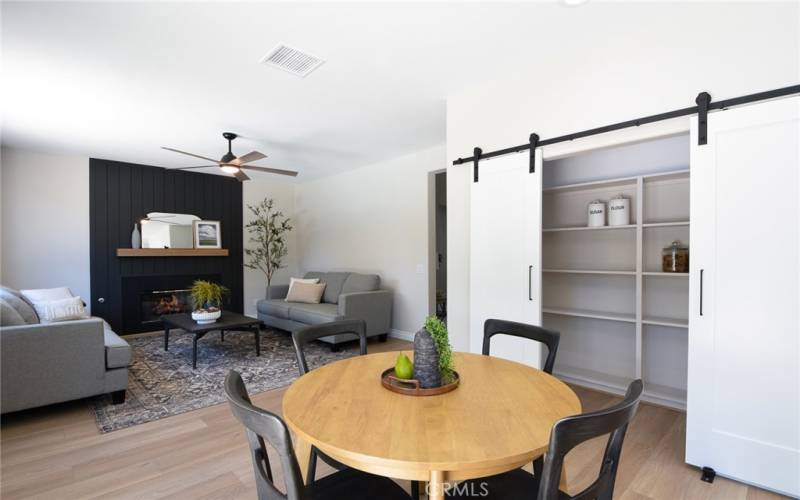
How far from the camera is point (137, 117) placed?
384cm

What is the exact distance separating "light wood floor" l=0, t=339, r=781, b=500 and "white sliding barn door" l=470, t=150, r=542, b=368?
32.3 inches

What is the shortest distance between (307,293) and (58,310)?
106 inches

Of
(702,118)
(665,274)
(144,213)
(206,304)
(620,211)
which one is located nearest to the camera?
(702,118)

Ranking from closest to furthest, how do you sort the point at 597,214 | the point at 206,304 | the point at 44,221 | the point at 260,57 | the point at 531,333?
the point at 531,333 < the point at 260,57 < the point at 597,214 < the point at 206,304 < the point at 44,221

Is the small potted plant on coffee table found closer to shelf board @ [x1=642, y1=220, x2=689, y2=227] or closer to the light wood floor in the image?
the light wood floor

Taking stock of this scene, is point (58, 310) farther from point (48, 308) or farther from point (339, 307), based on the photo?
point (339, 307)

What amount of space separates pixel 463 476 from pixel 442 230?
6.60 m

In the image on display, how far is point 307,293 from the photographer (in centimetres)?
559

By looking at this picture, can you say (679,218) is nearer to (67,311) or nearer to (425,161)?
(425,161)

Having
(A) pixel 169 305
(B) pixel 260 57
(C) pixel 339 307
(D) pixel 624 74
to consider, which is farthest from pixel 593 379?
(A) pixel 169 305

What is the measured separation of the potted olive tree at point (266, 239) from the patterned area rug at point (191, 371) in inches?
66.9

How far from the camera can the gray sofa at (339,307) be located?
4699 millimetres

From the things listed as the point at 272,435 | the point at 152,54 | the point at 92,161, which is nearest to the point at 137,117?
Result: the point at 152,54

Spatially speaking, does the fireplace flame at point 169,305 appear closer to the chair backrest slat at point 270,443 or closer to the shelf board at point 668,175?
the chair backrest slat at point 270,443
